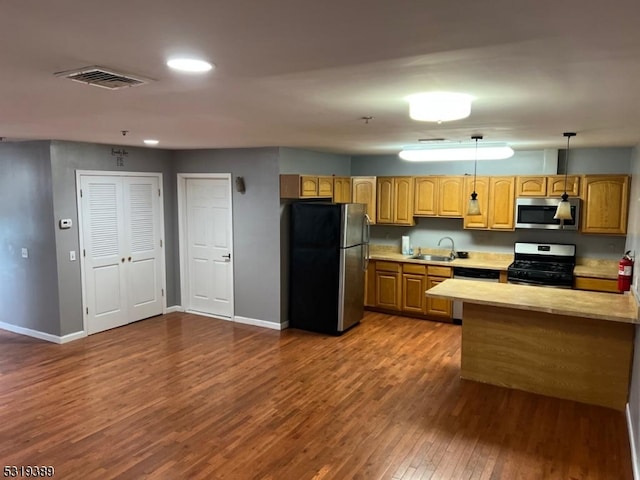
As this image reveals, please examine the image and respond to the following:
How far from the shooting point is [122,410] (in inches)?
151

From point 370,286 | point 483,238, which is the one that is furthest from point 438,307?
point 483,238

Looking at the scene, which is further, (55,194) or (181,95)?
(55,194)

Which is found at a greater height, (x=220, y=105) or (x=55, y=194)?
(x=220, y=105)

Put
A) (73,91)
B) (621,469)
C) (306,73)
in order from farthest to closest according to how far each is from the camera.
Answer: (621,469) → (73,91) → (306,73)

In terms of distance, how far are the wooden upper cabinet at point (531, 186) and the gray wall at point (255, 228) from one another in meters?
3.12

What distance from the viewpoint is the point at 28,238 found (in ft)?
18.1

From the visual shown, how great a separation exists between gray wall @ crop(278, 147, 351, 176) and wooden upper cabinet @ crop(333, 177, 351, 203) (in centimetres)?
23

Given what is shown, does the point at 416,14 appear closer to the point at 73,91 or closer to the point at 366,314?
the point at 73,91

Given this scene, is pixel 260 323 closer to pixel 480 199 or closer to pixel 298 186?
pixel 298 186

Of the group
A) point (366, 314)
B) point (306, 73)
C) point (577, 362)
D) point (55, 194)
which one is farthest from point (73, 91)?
point (366, 314)

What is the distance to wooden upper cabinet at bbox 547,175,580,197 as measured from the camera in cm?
570

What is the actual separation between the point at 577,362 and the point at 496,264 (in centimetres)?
229

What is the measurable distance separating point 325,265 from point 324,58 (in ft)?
13.6

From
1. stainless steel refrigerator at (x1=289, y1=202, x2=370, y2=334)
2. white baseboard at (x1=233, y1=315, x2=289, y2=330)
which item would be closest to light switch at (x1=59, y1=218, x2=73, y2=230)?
white baseboard at (x1=233, y1=315, x2=289, y2=330)
